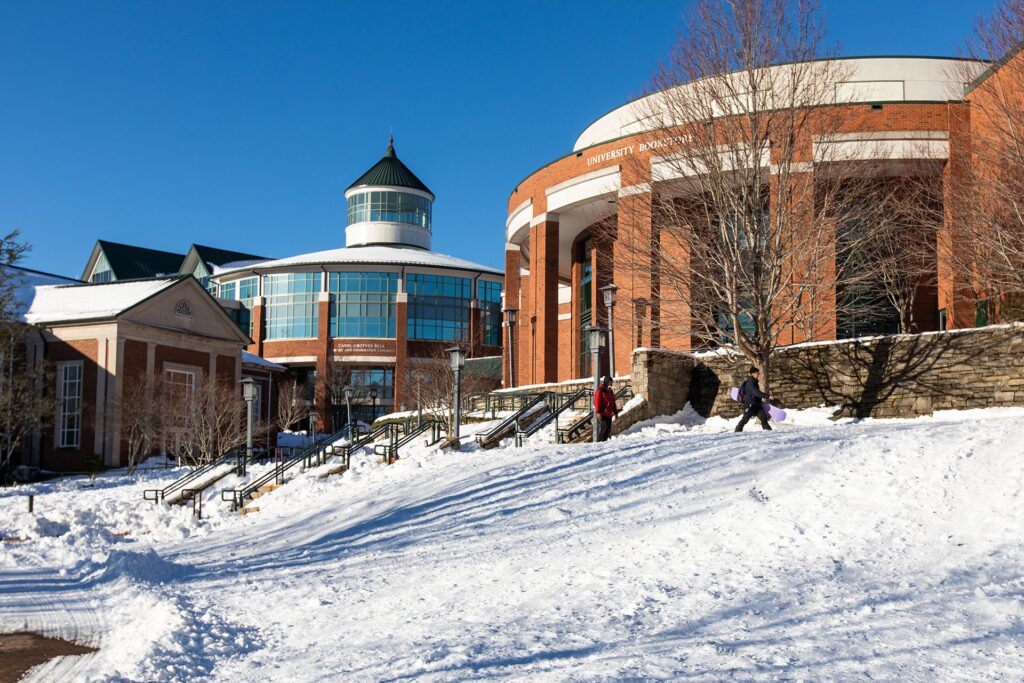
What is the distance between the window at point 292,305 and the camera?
68562mm

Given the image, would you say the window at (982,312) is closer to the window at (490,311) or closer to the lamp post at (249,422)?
the lamp post at (249,422)

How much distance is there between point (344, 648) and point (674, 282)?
16434 millimetres

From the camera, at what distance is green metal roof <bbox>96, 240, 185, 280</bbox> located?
266 feet

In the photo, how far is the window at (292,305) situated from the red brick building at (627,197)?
26.4 m

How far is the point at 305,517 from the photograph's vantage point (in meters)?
16.9

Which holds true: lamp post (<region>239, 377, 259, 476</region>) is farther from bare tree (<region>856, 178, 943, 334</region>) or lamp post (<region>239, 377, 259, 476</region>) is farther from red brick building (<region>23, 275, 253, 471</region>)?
bare tree (<region>856, 178, 943, 334</region>)

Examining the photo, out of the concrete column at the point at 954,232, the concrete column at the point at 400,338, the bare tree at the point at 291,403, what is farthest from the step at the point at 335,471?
the concrete column at the point at 400,338

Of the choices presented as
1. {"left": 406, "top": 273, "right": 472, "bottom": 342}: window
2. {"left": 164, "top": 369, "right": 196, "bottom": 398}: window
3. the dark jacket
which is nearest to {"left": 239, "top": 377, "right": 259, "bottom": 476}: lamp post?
the dark jacket

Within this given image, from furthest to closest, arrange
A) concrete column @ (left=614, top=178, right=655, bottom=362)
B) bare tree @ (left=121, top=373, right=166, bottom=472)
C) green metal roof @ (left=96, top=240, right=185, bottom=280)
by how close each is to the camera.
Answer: green metal roof @ (left=96, top=240, right=185, bottom=280), bare tree @ (left=121, top=373, right=166, bottom=472), concrete column @ (left=614, top=178, right=655, bottom=362)

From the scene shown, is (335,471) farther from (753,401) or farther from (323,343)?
Result: (323,343)

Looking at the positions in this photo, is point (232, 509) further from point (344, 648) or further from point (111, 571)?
point (344, 648)

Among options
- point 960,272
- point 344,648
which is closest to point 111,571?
point 344,648

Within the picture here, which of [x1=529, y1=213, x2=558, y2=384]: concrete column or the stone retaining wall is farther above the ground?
[x1=529, y1=213, x2=558, y2=384]: concrete column

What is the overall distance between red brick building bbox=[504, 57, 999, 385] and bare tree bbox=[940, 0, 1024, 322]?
2.49ft
